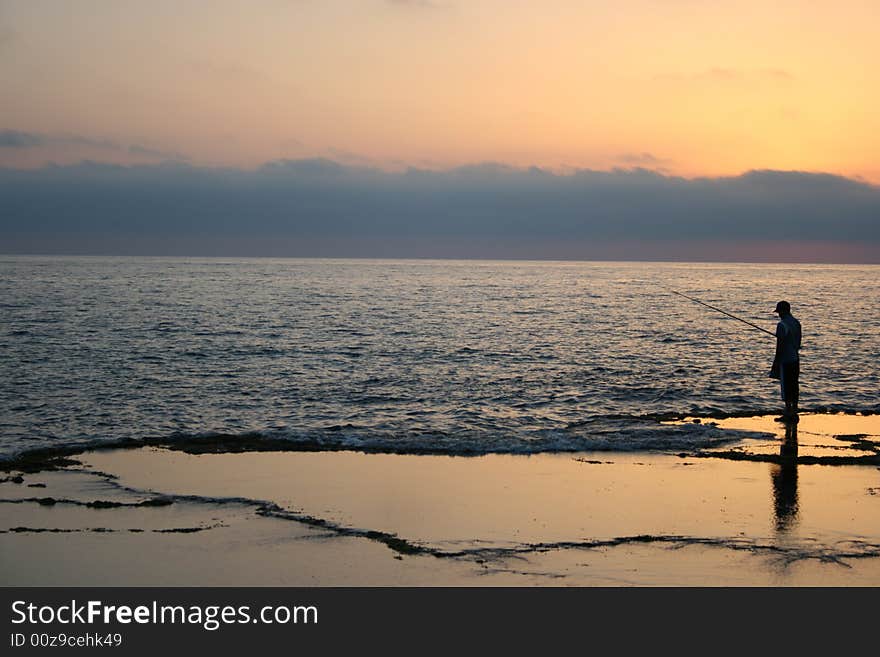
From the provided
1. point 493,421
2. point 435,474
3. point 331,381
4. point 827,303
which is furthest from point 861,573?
point 827,303

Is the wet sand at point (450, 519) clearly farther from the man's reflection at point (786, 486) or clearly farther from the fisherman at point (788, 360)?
the fisherman at point (788, 360)

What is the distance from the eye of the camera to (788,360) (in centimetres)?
1619

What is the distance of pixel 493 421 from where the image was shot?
1759cm

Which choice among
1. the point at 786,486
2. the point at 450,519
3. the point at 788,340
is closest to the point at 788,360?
the point at 788,340

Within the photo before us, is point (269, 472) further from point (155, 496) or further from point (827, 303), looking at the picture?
point (827, 303)

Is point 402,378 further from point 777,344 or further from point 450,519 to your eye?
point 450,519

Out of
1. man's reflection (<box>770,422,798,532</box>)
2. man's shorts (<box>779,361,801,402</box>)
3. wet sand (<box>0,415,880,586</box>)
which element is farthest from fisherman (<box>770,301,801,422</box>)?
wet sand (<box>0,415,880,586</box>)

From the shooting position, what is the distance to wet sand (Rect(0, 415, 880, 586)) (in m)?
7.93

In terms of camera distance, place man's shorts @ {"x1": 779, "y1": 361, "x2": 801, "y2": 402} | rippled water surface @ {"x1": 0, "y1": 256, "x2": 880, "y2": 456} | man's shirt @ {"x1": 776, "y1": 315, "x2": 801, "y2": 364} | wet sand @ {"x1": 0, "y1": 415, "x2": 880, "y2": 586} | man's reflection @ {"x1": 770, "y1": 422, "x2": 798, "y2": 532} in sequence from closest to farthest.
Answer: wet sand @ {"x1": 0, "y1": 415, "x2": 880, "y2": 586} < man's reflection @ {"x1": 770, "y1": 422, "x2": 798, "y2": 532} < man's shirt @ {"x1": 776, "y1": 315, "x2": 801, "y2": 364} < man's shorts @ {"x1": 779, "y1": 361, "x2": 801, "y2": 402} < rippled water surface @ {"x1": 0, "y1": 256, "x2": 880, "y2": 456}

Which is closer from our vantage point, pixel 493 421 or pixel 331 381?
pixel 493 421

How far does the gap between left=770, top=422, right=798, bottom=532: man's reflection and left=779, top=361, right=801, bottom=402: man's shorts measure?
5.08 feet

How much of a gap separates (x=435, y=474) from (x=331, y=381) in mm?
11884

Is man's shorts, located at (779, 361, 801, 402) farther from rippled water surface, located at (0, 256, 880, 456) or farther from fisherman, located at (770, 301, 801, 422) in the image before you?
rippled water surface, located at (0, 256, 880, 456)
